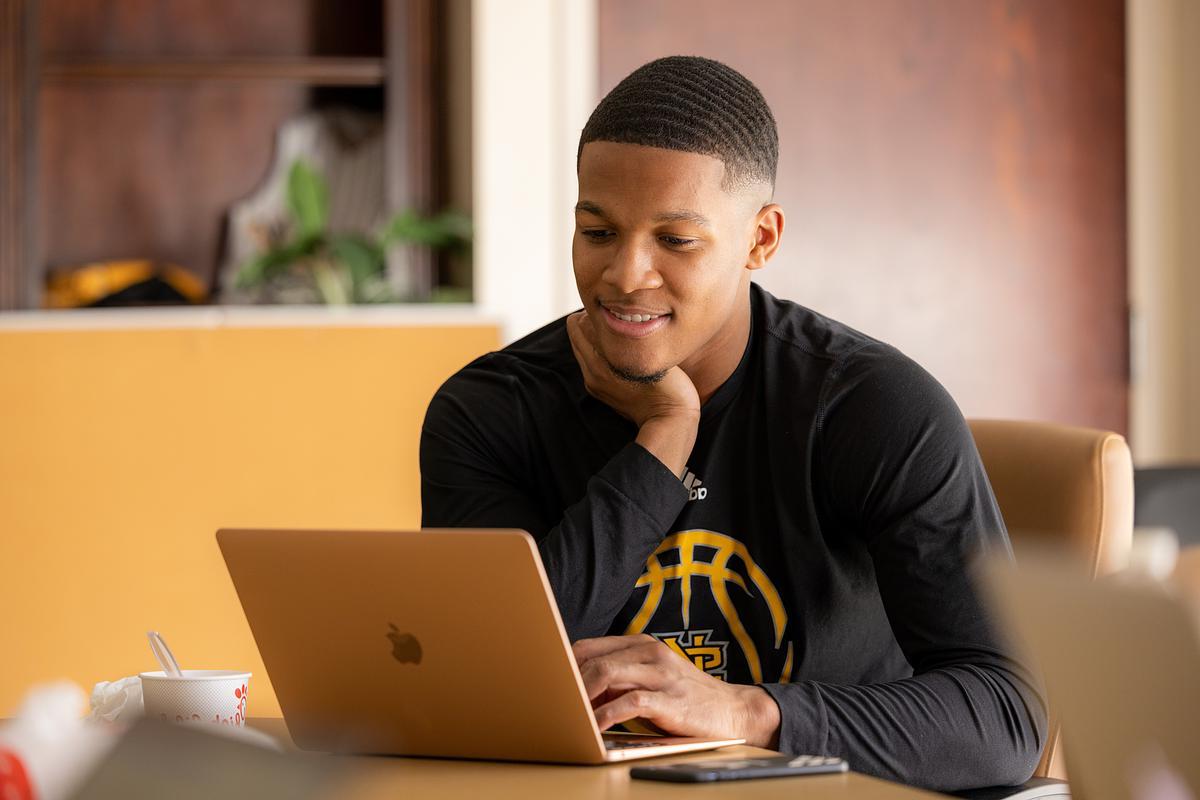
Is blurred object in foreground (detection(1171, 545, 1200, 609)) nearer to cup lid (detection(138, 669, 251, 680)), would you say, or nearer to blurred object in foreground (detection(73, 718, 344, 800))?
blurred object in foreground (detection(73, 718, 344, 800))

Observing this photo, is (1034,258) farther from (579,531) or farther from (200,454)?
(579,531)

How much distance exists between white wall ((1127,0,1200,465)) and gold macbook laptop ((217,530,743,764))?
2513 millimetres

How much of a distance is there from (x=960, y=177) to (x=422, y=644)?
2.47 meters

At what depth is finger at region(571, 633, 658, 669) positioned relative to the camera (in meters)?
1.17

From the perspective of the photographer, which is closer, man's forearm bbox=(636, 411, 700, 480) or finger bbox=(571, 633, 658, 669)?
finger bbox=(571, 633, 658, 669)

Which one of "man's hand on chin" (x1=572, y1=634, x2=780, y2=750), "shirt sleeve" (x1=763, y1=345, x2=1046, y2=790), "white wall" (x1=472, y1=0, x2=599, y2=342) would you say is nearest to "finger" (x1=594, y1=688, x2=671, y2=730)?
"man's hand on chin" (x1=572, y1=634, x2=780, y2=750)

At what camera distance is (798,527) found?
4.72 feet

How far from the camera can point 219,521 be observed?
2.53 m

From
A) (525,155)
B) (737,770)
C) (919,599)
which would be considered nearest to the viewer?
(737,770)

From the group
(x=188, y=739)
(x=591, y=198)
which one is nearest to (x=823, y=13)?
(x=591, y=198)

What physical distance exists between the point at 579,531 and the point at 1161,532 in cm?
137

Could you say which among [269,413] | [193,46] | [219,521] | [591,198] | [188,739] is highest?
[193,46]

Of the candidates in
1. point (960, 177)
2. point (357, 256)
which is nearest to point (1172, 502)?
point (960, 177)

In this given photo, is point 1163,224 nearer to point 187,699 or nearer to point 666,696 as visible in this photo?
point 666,696
